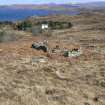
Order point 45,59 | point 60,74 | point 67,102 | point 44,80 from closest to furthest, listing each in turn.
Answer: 1. point 67,102
2. point 44,80
3. point 60,74
4. point 45,59

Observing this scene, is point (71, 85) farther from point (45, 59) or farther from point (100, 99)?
point (45, 59)

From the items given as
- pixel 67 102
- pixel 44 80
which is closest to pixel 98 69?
pixel 44 80

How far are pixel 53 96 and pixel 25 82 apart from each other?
2.95m

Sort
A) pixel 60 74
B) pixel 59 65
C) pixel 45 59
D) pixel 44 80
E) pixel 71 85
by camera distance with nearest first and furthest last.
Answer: pixel 71 85 → pixel 44 80 → pixel 60 74 → pixel 59 65 → pixel 45 59

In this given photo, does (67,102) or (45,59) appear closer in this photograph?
(67,102)

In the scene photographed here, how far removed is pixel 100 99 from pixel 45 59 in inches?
393

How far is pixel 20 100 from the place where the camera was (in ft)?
46.1

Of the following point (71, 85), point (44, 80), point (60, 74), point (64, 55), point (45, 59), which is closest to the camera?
point (71, 85)

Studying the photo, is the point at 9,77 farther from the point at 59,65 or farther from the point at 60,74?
the point at 59,65

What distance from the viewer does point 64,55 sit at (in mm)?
26000

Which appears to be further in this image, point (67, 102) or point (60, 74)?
point (60, 74)

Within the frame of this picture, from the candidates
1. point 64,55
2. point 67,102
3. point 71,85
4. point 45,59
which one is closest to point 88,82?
point 71,85

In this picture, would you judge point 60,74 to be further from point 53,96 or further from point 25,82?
point 53,96

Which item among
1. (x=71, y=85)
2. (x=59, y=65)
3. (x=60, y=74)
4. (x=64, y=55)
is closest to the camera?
(x=71, y=85)
